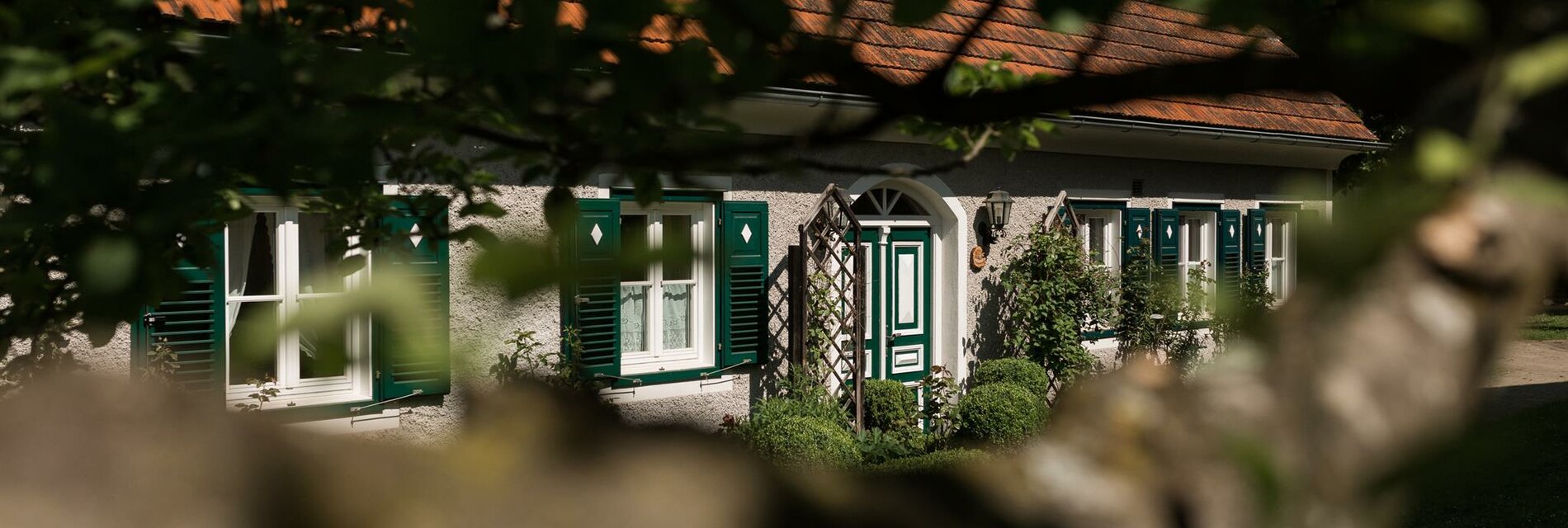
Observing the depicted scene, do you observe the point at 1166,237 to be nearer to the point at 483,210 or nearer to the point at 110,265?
the point at 483,210

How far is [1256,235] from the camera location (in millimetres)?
12945

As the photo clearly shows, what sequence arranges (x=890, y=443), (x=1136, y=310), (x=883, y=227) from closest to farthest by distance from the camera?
(x=890, y=443) → (x=883, y=227) → (x=1136, y=310)

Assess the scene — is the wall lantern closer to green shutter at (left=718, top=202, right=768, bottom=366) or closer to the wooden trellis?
the wooden trellis

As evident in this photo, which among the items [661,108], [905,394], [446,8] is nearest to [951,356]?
[905,394]

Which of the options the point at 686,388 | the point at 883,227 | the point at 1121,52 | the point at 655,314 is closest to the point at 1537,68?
the point at 655,314

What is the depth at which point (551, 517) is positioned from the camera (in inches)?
18.1

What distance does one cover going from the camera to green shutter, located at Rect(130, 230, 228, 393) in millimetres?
6297

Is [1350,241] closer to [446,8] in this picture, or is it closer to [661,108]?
[446,8]

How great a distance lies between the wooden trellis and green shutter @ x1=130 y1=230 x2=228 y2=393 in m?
3.85

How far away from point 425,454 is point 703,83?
1.13 m

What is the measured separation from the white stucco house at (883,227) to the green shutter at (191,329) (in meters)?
0.01

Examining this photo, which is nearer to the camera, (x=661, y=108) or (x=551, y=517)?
(x=551, y=517)

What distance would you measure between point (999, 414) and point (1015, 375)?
709 millimetres

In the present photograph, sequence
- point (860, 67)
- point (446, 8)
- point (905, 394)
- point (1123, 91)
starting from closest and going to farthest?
point (446, 8) → point (1123, 91) → point (860, 67) → point (905, 394)
